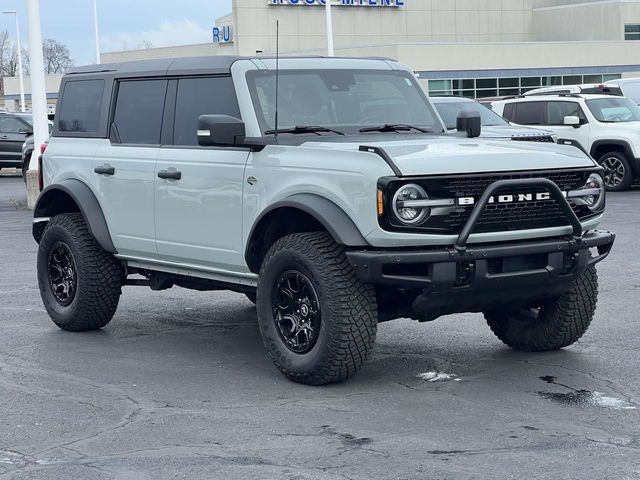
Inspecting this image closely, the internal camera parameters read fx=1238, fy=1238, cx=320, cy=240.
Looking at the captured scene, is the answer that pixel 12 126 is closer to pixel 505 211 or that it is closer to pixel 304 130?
pixel 304 130

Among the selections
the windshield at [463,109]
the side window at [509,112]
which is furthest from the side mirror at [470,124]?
the side window at [509,112]

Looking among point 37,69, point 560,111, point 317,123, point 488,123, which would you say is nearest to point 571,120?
point 560,111

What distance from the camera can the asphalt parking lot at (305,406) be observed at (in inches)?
225

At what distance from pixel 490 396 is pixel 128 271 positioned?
344cm

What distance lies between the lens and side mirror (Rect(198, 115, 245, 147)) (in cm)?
767

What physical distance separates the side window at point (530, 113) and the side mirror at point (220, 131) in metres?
16.6

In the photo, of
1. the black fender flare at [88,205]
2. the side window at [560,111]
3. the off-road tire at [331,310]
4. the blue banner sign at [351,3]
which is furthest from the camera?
the blue banner sign at [351,3]

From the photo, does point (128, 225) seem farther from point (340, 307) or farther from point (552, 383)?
point (552, 383)

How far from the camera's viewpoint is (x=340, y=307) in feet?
Result: 23.1

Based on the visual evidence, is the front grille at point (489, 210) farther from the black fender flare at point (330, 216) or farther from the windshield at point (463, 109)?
the windshield at point (463, 109)

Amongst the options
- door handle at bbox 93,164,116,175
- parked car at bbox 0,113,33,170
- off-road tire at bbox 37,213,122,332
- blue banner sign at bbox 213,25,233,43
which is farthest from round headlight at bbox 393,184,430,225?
blue banner sign at bbox 213,25,233,43

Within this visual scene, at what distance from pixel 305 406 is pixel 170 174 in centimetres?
222

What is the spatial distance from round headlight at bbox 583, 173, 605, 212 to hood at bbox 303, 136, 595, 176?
13 cm

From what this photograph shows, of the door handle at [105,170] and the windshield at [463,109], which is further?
the windshield at [463,109]
